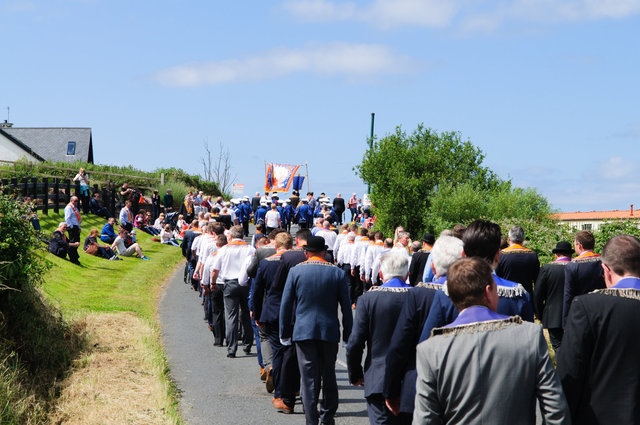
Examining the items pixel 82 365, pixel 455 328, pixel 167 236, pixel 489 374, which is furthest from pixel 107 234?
pixel 489 374

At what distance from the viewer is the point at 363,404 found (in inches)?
372

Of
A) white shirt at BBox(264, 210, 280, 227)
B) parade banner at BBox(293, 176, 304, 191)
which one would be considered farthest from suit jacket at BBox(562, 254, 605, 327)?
parade banner at BBox(293, 176, 304, 191)

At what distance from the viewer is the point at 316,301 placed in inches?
313

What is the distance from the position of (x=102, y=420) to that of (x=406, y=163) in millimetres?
29736

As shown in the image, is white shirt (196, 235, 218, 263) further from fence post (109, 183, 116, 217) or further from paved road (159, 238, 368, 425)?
fence post (109, 183, 116, 217)

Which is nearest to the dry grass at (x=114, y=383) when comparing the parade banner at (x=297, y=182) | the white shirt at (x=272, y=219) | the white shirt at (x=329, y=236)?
the white shirt at (x=329, y=236)

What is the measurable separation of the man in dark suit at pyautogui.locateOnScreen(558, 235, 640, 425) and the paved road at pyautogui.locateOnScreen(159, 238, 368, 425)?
4816 millimetres

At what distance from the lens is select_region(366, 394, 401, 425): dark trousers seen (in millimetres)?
5777

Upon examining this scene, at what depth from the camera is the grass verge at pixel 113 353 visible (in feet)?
29.6

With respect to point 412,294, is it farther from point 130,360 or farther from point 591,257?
point 130,360

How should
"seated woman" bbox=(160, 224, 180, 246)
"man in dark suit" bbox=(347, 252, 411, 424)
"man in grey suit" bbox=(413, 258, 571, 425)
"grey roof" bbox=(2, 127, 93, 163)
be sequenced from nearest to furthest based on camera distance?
1. "man in grey suit" bbox=(413, 258, 571, 425)
2. "man in dark suit" bbox=(347, 252, 411, 424)
3. "seated woman" bbox=(160, 224, 180, 246)
4. "grey roof" bbox=(2, 127, 93, 163)

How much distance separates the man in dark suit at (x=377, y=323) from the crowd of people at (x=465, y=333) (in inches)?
0.4

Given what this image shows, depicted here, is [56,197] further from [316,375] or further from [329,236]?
[316,375]

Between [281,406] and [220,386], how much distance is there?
1577mm
